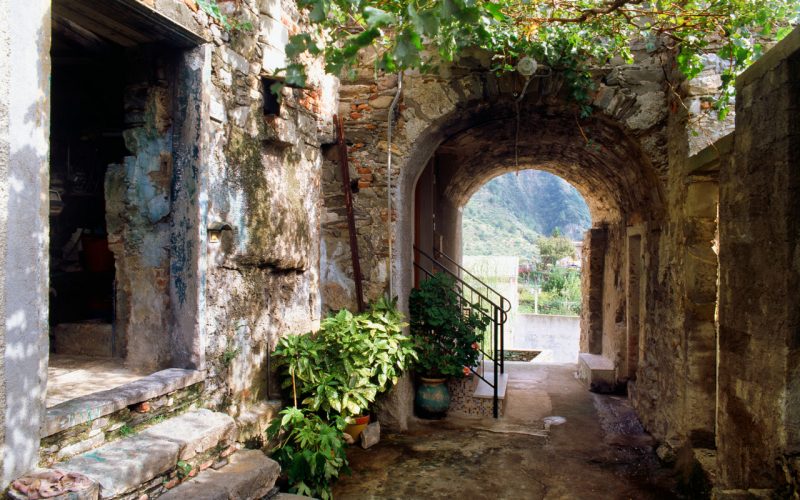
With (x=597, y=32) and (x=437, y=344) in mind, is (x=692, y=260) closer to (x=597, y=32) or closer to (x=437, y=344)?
(x=597, y=32)

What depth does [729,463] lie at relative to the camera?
3170mm

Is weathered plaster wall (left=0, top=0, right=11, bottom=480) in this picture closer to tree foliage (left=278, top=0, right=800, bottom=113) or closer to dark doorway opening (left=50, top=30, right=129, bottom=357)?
tree foliage (left=278, top=0, right=800, bottom=113)

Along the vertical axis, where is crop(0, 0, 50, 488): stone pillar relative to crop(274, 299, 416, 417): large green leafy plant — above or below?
above

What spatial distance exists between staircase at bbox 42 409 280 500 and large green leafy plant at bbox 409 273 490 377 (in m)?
2.49

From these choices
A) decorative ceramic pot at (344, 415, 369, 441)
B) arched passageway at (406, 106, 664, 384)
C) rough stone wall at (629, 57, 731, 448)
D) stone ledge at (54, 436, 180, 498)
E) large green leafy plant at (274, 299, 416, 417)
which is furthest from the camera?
arched passageway at (406, 106, 664, 384)

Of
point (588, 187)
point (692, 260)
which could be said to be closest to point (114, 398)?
point (692, 260)

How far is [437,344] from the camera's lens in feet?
19.0

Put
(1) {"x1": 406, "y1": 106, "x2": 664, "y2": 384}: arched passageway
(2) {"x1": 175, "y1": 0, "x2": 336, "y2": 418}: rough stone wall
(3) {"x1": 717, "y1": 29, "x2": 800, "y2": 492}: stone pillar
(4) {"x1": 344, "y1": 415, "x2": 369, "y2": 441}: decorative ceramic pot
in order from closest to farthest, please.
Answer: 1. (3) {"x1": 717, "y1": 29, "x2": 800, "y2": 492}: stone pillar
2. (2) {"x1": 175, "y1": 0, "x2": 336, "y2": 418}: rough stone wall
3. (4) {"x1": 344, "y1": 415, "x2": 369, "y2": 441}: decorative ceramic pot
4. (1) {"x1": 406, "y1": 106, "x2": 664, "y2": 384}: arched passageway

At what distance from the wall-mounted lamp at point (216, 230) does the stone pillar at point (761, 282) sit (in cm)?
297

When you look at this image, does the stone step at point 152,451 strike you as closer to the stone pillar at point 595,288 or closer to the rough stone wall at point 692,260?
the rough stone wall at point 692,260

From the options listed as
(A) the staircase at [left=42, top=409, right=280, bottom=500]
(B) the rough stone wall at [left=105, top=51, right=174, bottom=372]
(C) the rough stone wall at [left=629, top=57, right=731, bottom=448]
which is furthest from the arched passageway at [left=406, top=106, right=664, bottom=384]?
(A) the staircase at [left=42, top=409, right=280, bottom=500]

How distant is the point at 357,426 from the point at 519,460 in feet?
4.62

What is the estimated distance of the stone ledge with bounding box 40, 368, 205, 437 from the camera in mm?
2436

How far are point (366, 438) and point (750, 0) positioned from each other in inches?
177
